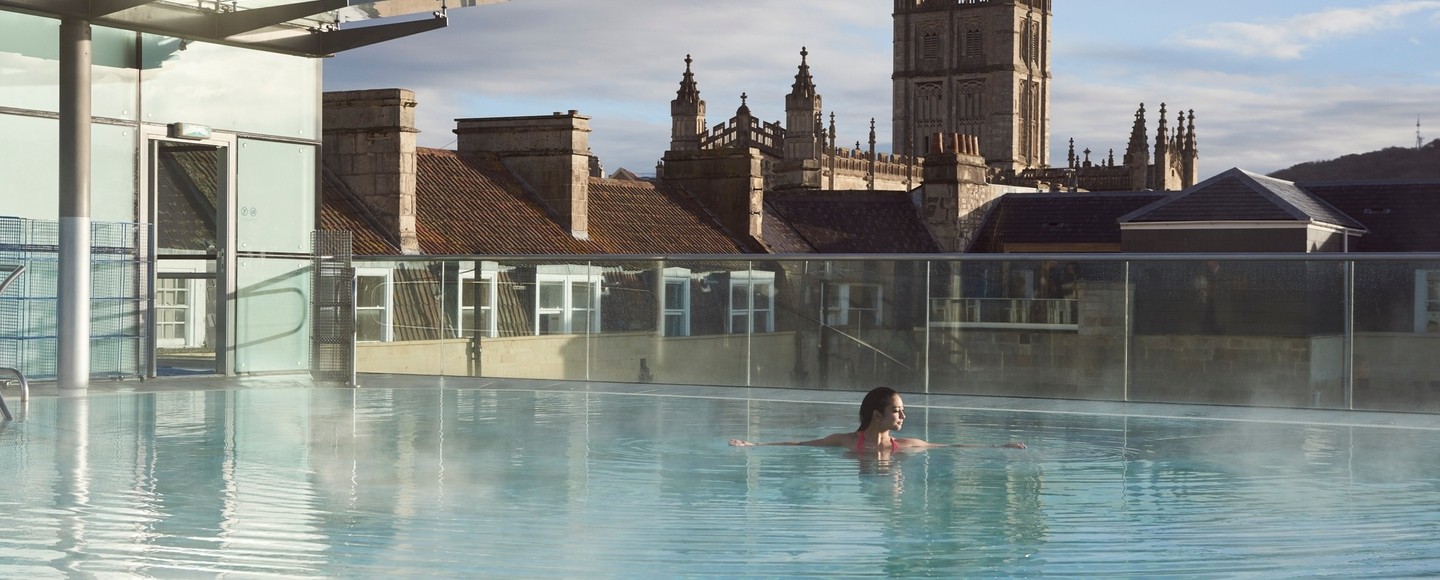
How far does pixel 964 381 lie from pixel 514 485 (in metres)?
8.61

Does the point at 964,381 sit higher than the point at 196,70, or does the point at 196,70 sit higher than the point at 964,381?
the point at 196,70

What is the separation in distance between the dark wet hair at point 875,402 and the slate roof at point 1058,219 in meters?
54.0

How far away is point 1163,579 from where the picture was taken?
248 inches

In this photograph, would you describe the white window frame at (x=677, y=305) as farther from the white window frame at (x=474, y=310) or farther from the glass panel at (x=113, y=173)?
the glass panel at (x=113, y=173)

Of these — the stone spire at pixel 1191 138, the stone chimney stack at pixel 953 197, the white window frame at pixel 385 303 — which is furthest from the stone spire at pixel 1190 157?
the white window frame at pixel 385 303

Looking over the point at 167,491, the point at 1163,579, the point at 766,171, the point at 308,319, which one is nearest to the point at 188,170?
the point at 308,319

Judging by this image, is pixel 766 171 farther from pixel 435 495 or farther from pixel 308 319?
pixel 435 495

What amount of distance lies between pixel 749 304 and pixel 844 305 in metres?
1.09

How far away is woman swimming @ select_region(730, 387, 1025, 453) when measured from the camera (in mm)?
11141

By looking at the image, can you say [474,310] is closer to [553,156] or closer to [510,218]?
[510,218]

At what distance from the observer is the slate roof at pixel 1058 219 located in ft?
213

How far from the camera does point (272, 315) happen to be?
18.2 metres

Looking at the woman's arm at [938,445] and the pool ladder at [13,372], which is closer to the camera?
the woman's arm at [938,445]

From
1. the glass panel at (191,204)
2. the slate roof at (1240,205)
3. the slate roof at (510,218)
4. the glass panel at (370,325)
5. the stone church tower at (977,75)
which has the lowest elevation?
the glass panel at (370,325)
